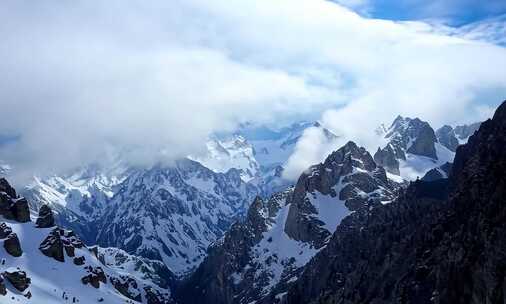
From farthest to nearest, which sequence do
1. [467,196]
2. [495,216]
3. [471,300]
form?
1. [467,196]
2. [495,216]
3. [471,300]

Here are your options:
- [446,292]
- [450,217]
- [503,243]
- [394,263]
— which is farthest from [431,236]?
[503,243]

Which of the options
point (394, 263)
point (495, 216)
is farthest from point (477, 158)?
point (495, 216)

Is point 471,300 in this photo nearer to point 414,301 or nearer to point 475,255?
point 475,255

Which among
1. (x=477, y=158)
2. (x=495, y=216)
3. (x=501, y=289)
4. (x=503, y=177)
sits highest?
(x=477, y=158)

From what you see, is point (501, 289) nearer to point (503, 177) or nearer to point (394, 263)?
point (503, 177)

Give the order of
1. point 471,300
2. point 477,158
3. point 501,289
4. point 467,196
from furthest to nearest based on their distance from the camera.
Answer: point 477,158, point 467,196, point 471,300, point 501,289

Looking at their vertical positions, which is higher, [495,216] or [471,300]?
[495,216]

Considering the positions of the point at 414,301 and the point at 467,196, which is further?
the point at 467,196

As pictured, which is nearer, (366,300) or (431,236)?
(431,236)

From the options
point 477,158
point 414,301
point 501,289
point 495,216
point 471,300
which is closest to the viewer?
point 501,289
